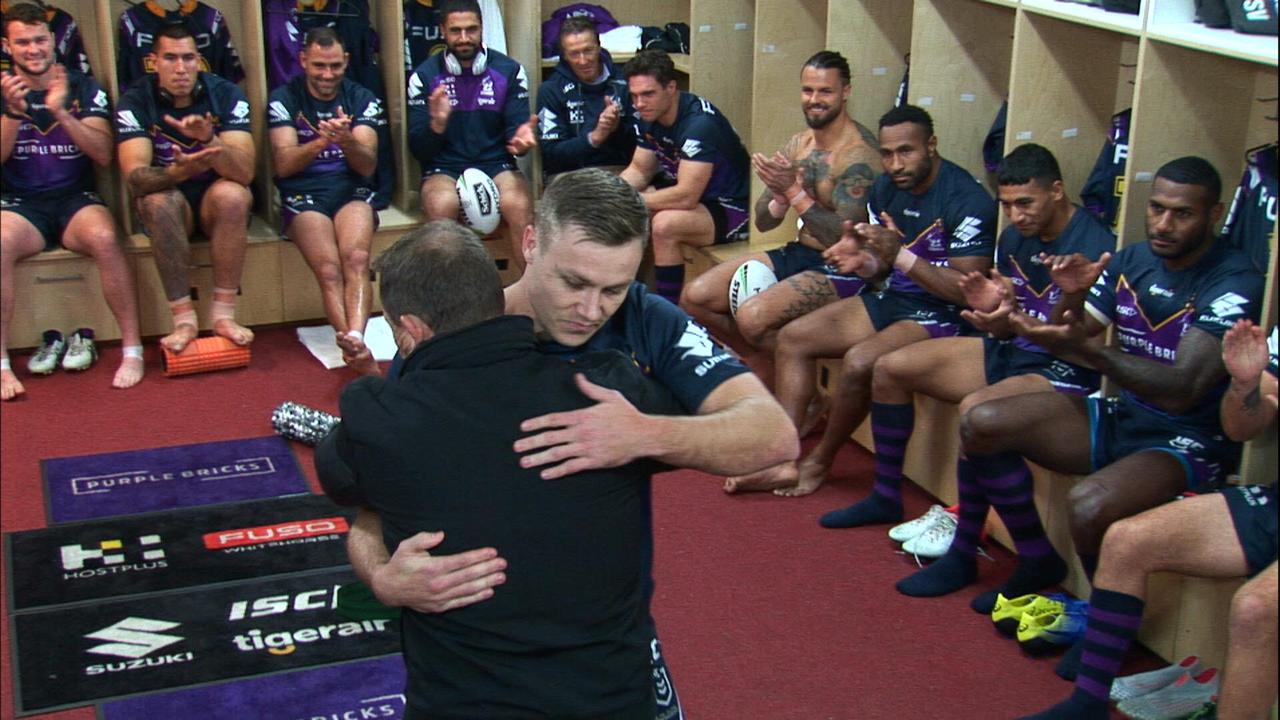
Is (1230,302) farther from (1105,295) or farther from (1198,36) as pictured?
(1198,36)

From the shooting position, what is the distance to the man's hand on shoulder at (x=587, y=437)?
152 cm

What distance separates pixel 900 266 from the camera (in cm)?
389

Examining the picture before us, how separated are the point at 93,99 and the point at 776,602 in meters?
2.67

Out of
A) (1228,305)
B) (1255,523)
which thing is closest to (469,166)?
(1228,305)

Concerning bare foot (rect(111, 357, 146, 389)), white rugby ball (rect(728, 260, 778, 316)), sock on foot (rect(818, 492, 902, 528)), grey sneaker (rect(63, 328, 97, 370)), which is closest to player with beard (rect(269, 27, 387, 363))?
bare foot (rect(111, 357, 146, 389))

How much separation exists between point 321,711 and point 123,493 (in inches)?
51.4

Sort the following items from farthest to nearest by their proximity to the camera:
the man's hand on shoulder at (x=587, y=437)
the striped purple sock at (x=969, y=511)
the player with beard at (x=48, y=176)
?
1. the striped purple sock at (x=969, y=511)
2. the player with beard at (x=48, y=176)
3. the man's hand on shoulder at (x=587, y=437)

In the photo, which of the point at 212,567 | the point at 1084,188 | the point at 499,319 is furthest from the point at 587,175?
the point at 1084,188

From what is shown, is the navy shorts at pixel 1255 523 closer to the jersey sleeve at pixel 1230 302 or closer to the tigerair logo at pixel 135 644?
the jersey sleeve at pixel 1230 302

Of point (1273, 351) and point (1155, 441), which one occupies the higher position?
point (1273, 351)

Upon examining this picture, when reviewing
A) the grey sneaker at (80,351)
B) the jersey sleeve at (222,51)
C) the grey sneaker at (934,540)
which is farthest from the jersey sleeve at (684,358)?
the jersey sleeve at (222,51)

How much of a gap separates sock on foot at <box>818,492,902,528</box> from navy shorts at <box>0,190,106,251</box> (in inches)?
80.7

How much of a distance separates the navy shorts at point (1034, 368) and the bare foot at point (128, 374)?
8.87 feet

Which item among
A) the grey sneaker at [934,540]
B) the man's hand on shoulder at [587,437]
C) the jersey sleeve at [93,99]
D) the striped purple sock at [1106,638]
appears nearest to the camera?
the man's hand on shoulder at [587,437]
